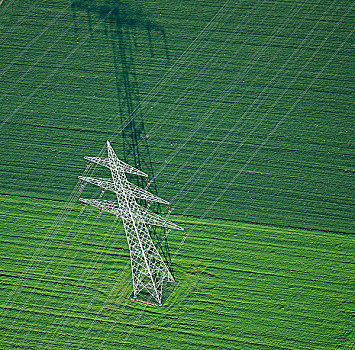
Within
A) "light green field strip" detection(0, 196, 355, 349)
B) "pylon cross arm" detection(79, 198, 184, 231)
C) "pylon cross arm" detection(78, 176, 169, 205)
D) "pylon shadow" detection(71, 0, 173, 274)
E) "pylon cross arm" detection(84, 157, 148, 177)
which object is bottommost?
"light green field strip" detection(0, 196, 355, 349)

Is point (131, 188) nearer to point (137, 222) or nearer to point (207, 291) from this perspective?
point (137, 222)

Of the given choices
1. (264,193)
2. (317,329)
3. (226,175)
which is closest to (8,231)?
(226,175)

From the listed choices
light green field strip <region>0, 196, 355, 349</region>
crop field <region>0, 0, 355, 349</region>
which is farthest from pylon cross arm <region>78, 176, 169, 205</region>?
light green field strip <region>0, 196, 355, 349</region>

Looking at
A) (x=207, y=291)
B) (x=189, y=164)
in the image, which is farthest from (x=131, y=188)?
(x=207, y=291)

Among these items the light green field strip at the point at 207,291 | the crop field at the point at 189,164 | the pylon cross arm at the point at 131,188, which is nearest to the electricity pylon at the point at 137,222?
the pylon cross arm at the point at 131,188

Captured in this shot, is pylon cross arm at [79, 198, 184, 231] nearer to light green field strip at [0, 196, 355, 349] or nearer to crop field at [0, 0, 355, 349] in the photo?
crop field at [0, 0, 355, 349]
